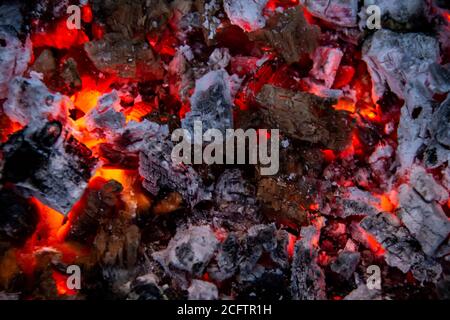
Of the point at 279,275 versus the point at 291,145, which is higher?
the point at 291,145

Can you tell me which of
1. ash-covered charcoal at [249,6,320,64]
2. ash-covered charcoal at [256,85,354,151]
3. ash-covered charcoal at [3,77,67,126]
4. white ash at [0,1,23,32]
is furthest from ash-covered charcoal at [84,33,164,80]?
ash-covered charcoal at [256,85,354,151]

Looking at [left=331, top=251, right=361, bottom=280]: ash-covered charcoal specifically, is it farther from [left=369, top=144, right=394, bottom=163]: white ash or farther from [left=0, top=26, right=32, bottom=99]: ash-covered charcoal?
[left=0, top=26, right=32, bottom=99]: ash-covered charcoal

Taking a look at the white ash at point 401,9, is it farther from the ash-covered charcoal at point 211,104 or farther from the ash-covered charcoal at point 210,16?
the ash-covered charcoal at point 211,104

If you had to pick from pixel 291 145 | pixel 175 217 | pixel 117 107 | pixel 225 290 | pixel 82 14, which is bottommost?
pixel 225 290

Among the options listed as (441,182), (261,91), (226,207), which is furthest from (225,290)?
(441,182)

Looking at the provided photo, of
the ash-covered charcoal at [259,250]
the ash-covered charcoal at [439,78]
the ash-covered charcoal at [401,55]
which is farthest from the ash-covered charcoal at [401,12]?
the ash-covered charcoal at [259,250]

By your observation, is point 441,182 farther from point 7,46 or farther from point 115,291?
point 7,46
